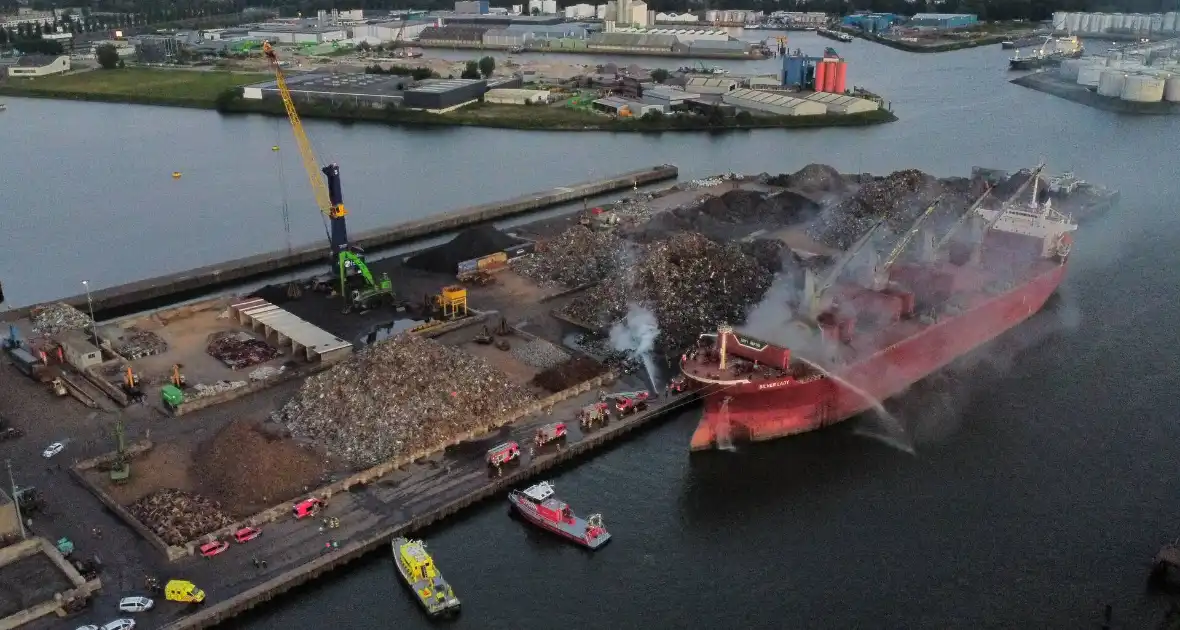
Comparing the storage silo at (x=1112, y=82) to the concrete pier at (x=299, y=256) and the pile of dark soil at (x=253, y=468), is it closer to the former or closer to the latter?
the concrete pier at (x=299, y=256)

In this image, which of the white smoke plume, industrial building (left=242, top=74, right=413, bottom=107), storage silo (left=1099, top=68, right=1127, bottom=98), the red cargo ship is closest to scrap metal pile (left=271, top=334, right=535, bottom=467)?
the white smoke plume

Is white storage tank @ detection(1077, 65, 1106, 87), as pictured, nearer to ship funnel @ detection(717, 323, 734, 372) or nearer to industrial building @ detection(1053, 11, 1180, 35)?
industrial building @ detection(1053, 11, 1180, 35)

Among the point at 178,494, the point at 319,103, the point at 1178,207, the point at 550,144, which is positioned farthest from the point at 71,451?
the point at 319,103

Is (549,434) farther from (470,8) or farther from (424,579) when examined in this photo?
(470,8)

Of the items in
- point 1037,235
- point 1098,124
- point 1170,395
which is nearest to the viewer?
point 1170,395

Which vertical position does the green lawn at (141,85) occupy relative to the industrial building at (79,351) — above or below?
above

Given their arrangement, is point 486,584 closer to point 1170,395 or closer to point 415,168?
point 1170,395

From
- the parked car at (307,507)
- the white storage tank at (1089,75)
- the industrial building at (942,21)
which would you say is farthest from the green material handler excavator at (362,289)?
the industrial building at (942,21)
